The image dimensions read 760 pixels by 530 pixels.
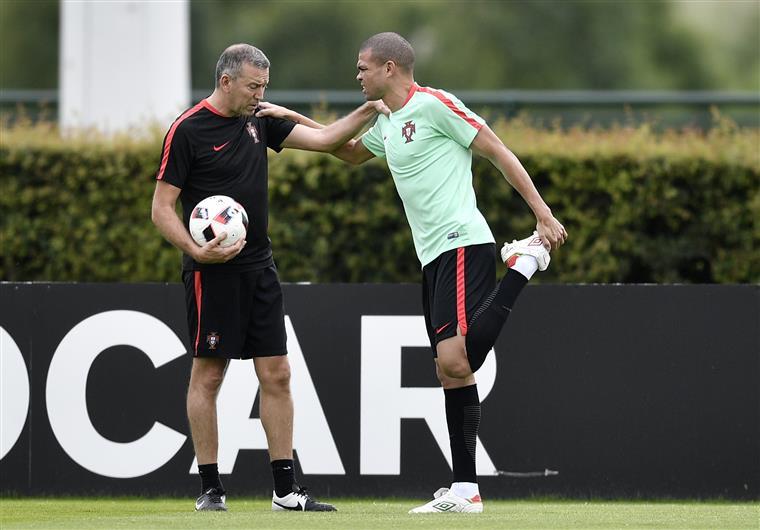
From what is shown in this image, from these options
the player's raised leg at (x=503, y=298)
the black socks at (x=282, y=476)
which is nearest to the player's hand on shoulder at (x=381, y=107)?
the player's raised leg at (x=503, y=298)

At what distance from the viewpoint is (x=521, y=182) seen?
23.9 feet

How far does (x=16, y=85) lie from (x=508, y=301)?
29.5m

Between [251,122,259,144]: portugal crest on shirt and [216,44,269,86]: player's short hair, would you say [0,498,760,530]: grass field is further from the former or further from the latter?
[216,44,269,86]: player's short hair

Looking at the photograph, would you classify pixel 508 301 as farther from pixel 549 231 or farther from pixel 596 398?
pixel 596 398

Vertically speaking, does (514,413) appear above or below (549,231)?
below

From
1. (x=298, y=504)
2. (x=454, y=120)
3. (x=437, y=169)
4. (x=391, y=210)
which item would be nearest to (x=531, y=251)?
(x=437, y=169)

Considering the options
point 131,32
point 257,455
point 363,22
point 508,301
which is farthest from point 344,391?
point 363,22

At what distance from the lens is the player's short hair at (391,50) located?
7.48m

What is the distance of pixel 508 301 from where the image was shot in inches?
288

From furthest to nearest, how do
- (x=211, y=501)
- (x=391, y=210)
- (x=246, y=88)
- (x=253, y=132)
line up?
(x=391, y=210), (x=253, y=132), (x=211, y=501), (x=246, y=88)

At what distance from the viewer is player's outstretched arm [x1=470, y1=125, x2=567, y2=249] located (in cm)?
727

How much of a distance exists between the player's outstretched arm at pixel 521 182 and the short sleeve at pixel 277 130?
1173 mm

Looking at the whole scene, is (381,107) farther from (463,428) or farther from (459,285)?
(463,428)

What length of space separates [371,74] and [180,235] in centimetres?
133
